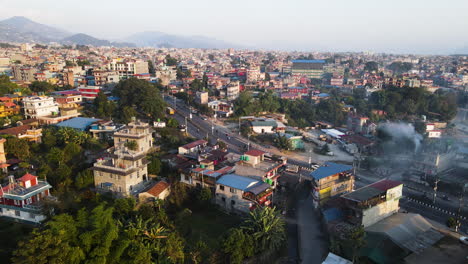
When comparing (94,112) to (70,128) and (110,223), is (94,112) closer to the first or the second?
(70,128)

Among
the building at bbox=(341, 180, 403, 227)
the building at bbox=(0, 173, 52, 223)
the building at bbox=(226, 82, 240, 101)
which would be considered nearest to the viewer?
Answer: the building at bbox=(0, 173, 52, 223)

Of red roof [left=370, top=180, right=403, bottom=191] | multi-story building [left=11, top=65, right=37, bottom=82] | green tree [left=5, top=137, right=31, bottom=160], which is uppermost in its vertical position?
multi-story building [left=11, top=65, right=37, bottom=82]

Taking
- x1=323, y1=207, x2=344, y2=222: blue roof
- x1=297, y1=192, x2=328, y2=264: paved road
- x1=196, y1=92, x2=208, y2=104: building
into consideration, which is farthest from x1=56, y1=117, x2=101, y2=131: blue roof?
x1=323, y1=207, x2=344, y2=222: blue roof

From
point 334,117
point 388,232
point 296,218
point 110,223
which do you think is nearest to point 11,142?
point 110,223

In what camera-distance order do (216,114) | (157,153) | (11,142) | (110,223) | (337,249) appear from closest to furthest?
(110,223)
(337,249)
(11,142)
(157,153)
(216,114)

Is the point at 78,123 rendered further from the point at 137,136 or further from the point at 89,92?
the point at 89,92

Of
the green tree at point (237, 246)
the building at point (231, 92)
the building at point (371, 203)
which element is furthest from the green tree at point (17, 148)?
the building at point (231, 92)

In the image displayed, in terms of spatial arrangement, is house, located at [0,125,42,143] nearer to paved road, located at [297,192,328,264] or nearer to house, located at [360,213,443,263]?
paved road, located at [297,192,328,264]
